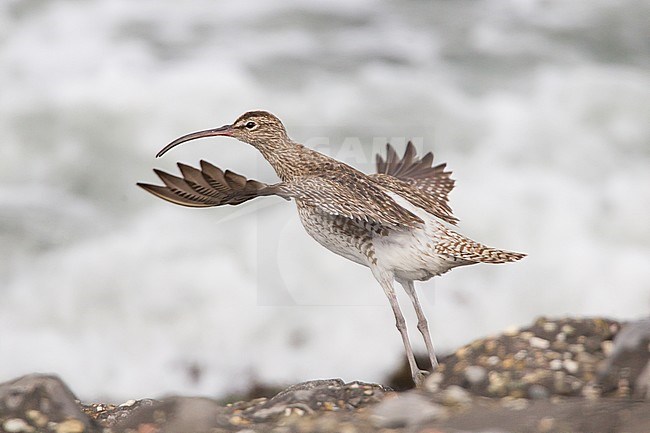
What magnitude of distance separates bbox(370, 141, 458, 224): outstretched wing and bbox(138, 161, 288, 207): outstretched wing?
69.8 inches

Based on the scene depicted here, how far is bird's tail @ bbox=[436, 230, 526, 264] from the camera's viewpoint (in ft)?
26.1

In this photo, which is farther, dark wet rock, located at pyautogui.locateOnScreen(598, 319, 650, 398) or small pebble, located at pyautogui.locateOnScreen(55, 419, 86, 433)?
small pebble, located at pyautogui.locateOnScreen(55, 419, 86, 433)

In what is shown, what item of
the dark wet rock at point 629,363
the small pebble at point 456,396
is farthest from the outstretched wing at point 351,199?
the dark wet rock at point 629,363

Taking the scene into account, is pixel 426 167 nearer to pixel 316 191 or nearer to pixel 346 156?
pixel 316 191

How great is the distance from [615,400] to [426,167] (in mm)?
4480

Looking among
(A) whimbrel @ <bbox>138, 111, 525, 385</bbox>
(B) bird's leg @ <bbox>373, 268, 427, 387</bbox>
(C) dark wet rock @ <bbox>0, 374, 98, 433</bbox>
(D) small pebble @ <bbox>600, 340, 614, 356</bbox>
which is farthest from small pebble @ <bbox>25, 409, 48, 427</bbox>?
(D) small pebble @ <bbox>600, 340, 614, 356</bbox>

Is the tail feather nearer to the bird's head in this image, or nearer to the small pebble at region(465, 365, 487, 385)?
the small pebble at region(465, 365, 487, 385)

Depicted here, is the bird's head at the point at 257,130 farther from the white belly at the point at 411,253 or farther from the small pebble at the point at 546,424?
the small pebble at the point at 546,424

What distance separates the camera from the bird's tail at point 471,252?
26.1 ft

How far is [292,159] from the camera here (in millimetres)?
8953

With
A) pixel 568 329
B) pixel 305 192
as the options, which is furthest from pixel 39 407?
pixel 568 329

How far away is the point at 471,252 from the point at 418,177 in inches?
80.8

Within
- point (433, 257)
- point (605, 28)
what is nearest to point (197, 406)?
point (433, 257)

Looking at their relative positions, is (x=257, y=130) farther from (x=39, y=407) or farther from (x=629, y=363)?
(x=629, y=363)
